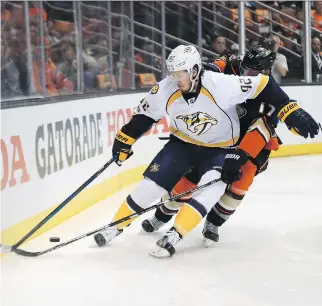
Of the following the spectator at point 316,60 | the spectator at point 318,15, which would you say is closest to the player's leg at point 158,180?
the spectator at point 316,60

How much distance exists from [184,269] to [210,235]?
1.67 feet

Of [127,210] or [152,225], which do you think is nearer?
[127,210]

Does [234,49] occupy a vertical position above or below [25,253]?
above

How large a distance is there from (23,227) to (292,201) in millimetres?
Answer: 1991

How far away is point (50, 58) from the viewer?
4.79 m

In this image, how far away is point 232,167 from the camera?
364cm

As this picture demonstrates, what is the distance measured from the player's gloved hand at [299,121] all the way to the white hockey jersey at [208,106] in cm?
16

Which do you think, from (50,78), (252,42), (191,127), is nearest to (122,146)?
(191,127)

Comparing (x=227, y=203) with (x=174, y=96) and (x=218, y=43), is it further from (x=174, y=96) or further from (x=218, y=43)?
(x=218, y=43)

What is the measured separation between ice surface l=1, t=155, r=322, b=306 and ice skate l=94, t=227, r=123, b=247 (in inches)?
1.5

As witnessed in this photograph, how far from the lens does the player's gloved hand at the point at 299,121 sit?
3547 millimetres

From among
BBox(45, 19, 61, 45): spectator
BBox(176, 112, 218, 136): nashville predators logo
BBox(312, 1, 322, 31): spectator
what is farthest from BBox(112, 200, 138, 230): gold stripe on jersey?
BBox(312, 1, 322, 31): spectator

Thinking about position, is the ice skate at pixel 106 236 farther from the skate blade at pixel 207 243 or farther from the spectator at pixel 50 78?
the spectator at pixel 50 78

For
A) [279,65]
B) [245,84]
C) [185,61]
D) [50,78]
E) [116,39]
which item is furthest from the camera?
Answer: [279,65]
